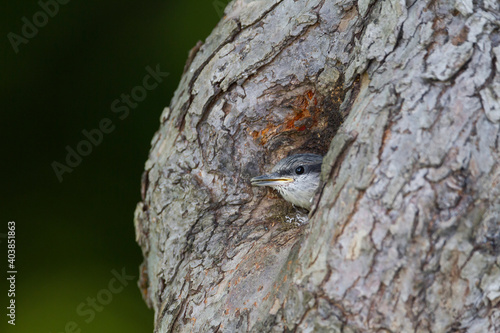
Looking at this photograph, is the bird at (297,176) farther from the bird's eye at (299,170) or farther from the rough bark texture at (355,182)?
the rough bark texture at (355,182)

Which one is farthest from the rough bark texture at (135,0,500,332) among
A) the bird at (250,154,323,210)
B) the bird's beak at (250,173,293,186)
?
the bird at (250,154,323,210)

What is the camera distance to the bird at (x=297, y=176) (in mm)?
3103

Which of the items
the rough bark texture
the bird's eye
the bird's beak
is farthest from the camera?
the bird's eye

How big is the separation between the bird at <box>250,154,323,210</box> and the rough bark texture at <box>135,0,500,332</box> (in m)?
0.22

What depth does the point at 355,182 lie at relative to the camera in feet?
6.82

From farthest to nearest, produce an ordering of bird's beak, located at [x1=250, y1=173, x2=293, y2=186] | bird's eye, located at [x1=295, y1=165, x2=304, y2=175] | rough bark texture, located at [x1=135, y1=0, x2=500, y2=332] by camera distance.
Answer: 1. bird's eye, located at [x1=295, y1=165, x2=304, y2=175]
2. bird's beak, located at [x1=250, y1=173, x2=293, y2=186]
3. rough bark texture, located at [x1=135, y1=0, x2=500, y2=332]

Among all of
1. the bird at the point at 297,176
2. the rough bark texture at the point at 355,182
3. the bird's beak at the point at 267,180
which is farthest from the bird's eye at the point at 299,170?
the rough bark texture at the point at 355,182

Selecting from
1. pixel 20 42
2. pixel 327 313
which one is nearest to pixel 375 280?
pixel 327 313

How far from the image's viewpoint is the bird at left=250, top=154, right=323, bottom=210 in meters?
3.10

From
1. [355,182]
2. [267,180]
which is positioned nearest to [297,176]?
[267,180]

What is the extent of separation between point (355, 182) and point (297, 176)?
109 cm

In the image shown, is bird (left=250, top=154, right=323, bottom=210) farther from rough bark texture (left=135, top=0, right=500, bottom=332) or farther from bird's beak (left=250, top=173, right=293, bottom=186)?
rough bark texture (left=135, top=0, right=500, bottom=332)

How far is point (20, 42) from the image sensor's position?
415cm

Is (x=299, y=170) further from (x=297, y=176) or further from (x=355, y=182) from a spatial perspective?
(x=355, y=182)
